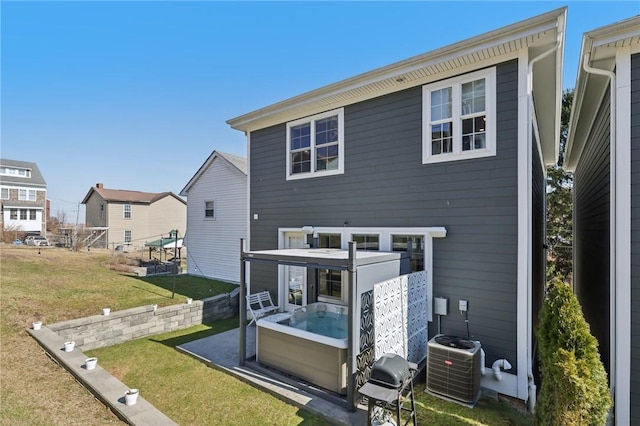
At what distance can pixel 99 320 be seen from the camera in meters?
6.54

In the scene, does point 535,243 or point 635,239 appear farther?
point 535,243

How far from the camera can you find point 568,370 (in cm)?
294

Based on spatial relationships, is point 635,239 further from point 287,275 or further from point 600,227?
point 287,275

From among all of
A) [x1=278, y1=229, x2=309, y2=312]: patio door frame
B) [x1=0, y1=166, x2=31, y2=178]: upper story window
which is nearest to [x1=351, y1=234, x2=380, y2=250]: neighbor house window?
[x1=278, y1=229, x2=309, y2=312]: patio door frame

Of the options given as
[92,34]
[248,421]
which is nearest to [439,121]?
[248,421]

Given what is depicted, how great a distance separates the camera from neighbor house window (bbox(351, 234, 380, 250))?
21.1 feet

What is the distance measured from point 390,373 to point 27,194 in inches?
1676

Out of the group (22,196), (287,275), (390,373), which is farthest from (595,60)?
(22,196)

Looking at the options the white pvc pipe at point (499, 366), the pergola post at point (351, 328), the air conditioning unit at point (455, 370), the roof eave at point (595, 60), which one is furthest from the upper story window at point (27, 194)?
the roof eave at point (595, 60)

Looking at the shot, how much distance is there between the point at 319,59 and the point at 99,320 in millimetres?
8585

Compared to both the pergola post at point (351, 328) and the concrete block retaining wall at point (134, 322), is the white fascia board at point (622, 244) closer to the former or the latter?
the pergola post at point (351, 328)

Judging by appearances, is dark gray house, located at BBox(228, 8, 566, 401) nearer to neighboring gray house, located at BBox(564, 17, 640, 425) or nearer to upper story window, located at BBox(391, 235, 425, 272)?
upper story window, located at BBox(391, 235, 425, 272)

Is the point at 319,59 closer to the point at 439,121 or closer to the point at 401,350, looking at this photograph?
the point at 439,121

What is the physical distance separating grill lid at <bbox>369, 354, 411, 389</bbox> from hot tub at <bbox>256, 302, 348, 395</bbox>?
2.46ft
